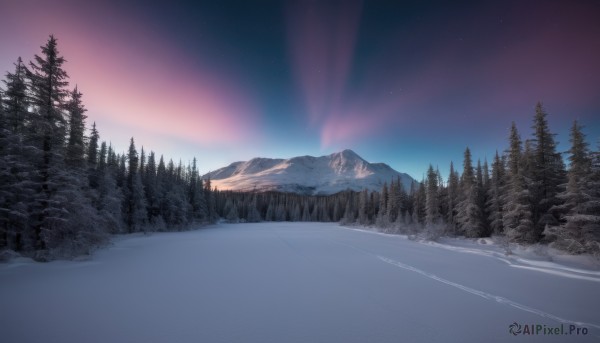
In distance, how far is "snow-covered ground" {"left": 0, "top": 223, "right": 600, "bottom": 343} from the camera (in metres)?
4.75

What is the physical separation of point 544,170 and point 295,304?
27627 millimetres

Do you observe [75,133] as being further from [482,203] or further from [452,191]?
[452,191]

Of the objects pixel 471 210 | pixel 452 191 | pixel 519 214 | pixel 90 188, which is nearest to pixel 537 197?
pixel 519 214

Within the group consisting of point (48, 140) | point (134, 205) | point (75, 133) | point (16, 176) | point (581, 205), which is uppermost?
point (75, 133)

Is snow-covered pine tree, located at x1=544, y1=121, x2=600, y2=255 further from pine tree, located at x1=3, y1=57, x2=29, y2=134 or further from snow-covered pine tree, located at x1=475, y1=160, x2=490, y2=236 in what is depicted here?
pine tree, located at x1=3, y1=57, x2=29, y2=134

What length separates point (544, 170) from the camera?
2202 centimetres

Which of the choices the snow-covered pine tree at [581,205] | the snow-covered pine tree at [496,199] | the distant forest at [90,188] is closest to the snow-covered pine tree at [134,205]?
the distant forest at [90,188]

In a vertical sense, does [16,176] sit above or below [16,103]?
below

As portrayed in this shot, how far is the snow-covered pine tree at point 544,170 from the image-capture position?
22.1m

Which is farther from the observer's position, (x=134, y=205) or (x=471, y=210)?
(x=134, y=205)

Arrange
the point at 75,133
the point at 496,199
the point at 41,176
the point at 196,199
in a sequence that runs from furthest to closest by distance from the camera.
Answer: the point at 196,199
the point at 496,199
the point at 75,133
the point at 41,176

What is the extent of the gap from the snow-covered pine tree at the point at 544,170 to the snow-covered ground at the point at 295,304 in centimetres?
1571

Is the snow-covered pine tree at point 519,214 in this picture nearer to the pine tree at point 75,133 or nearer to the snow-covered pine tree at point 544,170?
the snow-covered pine tree at point 544,170

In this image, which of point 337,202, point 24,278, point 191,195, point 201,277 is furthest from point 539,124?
point 337,202
